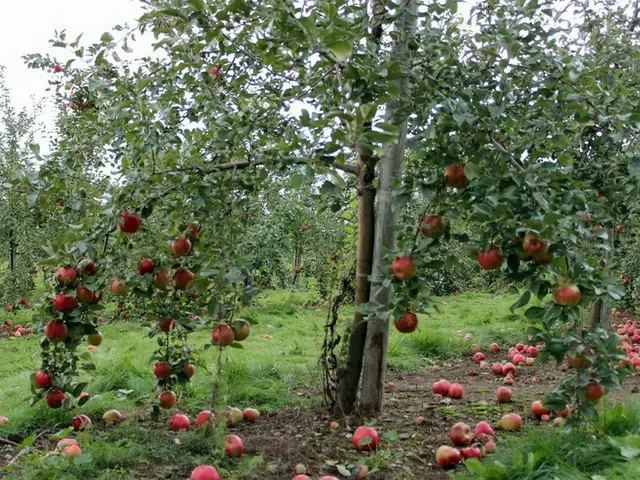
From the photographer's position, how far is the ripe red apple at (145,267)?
2.66 m

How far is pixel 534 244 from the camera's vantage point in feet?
6.84

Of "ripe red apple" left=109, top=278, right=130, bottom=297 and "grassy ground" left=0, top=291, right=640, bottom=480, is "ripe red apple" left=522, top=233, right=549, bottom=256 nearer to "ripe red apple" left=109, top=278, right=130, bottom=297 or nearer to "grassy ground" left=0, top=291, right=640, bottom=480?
"grassy ground" left=0, top=291, right=640, bottom=480

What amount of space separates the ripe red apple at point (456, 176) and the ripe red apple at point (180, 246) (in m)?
1.13

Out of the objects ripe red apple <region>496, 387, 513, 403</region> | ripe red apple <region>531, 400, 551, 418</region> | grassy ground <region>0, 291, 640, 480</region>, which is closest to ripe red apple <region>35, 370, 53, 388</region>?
grassy ground <region>0, 291, 640, 480</region>

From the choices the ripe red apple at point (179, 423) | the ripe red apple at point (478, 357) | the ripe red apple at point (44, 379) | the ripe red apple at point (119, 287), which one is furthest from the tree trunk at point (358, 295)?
the ripe red apple at point (478, 357)

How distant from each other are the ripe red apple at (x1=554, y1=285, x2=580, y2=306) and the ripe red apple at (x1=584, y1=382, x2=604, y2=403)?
471 mm

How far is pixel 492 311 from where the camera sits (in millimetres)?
9406

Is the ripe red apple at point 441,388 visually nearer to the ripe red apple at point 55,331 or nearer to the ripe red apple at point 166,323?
the ripe red apple at point 166,323

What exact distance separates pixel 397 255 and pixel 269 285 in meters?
10.4

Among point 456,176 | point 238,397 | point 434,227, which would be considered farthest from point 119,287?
point 238,397

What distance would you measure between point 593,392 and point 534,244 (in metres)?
0.77

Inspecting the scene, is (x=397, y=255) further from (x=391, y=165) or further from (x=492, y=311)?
(x=492, y=311)

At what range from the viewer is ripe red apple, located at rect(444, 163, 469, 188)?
7.57 ft

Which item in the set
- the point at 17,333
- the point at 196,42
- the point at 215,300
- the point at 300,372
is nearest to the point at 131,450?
the point at 215,300
